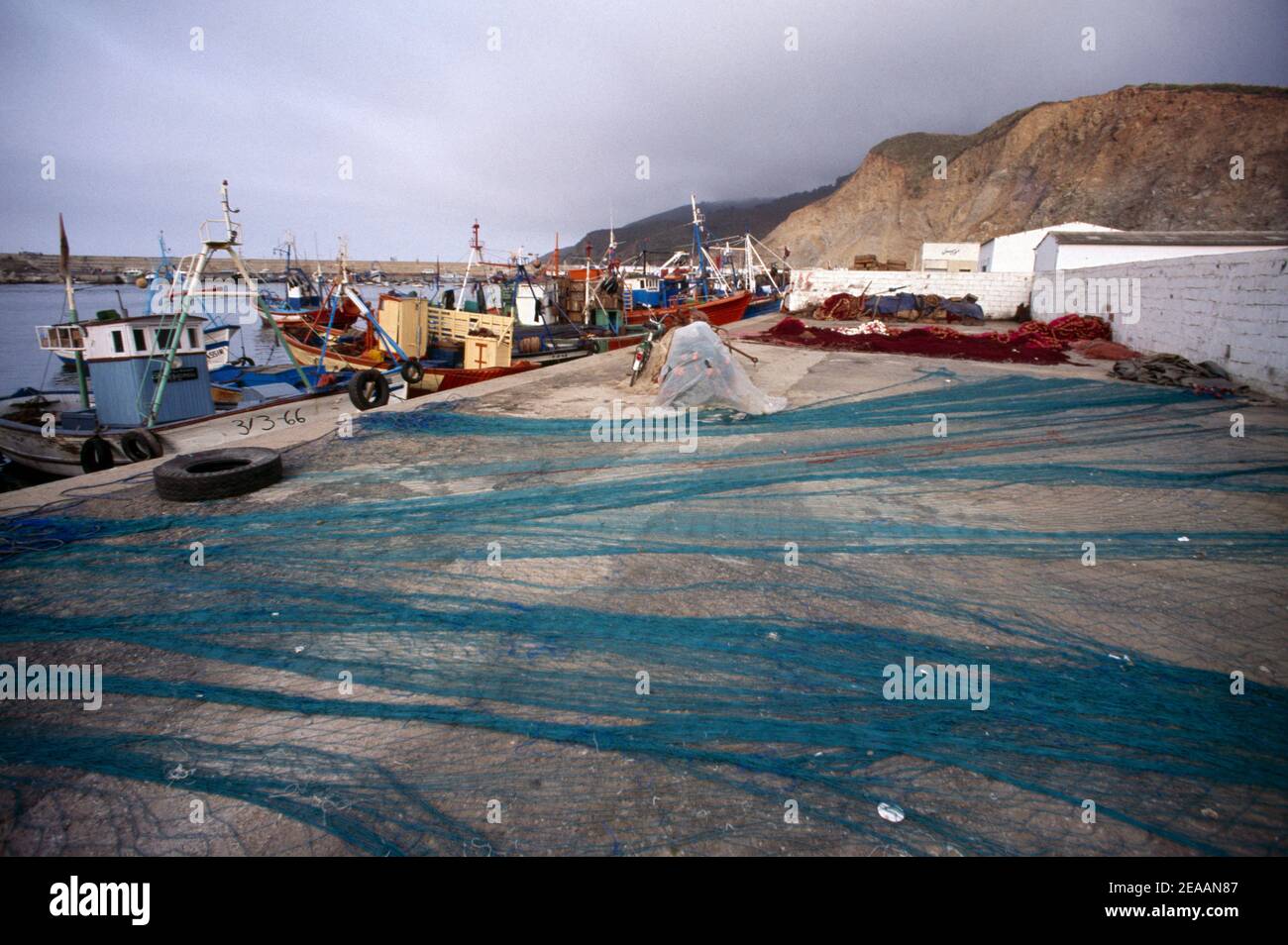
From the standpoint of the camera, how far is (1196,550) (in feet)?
15.5

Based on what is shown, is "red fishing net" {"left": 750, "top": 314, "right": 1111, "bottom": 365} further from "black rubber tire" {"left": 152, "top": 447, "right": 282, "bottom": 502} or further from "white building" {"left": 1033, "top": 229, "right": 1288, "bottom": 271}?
"black rubber tire" {"left": 152, "top": 447, "right": 282, "bottom": 502}

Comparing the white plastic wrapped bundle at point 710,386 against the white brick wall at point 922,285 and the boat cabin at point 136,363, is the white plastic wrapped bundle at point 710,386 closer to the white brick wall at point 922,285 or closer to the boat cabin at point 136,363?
the boat cabin at point 136,363

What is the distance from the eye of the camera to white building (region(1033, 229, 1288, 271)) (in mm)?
26109

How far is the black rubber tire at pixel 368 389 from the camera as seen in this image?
416 inches

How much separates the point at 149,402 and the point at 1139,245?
33899 mm

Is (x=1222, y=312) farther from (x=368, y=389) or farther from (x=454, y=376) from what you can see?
(x=368, y=389)

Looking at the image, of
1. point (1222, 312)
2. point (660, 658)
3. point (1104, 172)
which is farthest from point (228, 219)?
point (1104, 172)

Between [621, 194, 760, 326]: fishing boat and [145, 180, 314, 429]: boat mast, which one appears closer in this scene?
[145, 180, 314, 429]: boat mast

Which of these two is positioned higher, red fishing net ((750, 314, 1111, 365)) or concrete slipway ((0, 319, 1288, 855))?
red fishing net ((750, 314, 1111, 365))

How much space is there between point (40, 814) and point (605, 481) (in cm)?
455

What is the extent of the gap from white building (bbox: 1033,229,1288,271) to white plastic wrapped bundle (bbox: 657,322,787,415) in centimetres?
2387

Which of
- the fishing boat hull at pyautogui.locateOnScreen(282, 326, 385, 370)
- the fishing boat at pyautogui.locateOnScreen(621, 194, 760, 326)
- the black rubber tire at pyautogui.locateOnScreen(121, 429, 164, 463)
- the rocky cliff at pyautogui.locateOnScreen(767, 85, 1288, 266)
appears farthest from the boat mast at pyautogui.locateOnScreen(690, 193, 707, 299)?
the rocky cliff at pyautogui.locateOnScreen(767, 85, 1288, 266)

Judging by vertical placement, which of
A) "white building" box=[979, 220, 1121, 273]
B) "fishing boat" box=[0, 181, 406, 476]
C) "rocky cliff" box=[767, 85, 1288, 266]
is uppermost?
"rocky cliff" box=[767, 85, 1288, 266]

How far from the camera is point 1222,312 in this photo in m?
11.3
